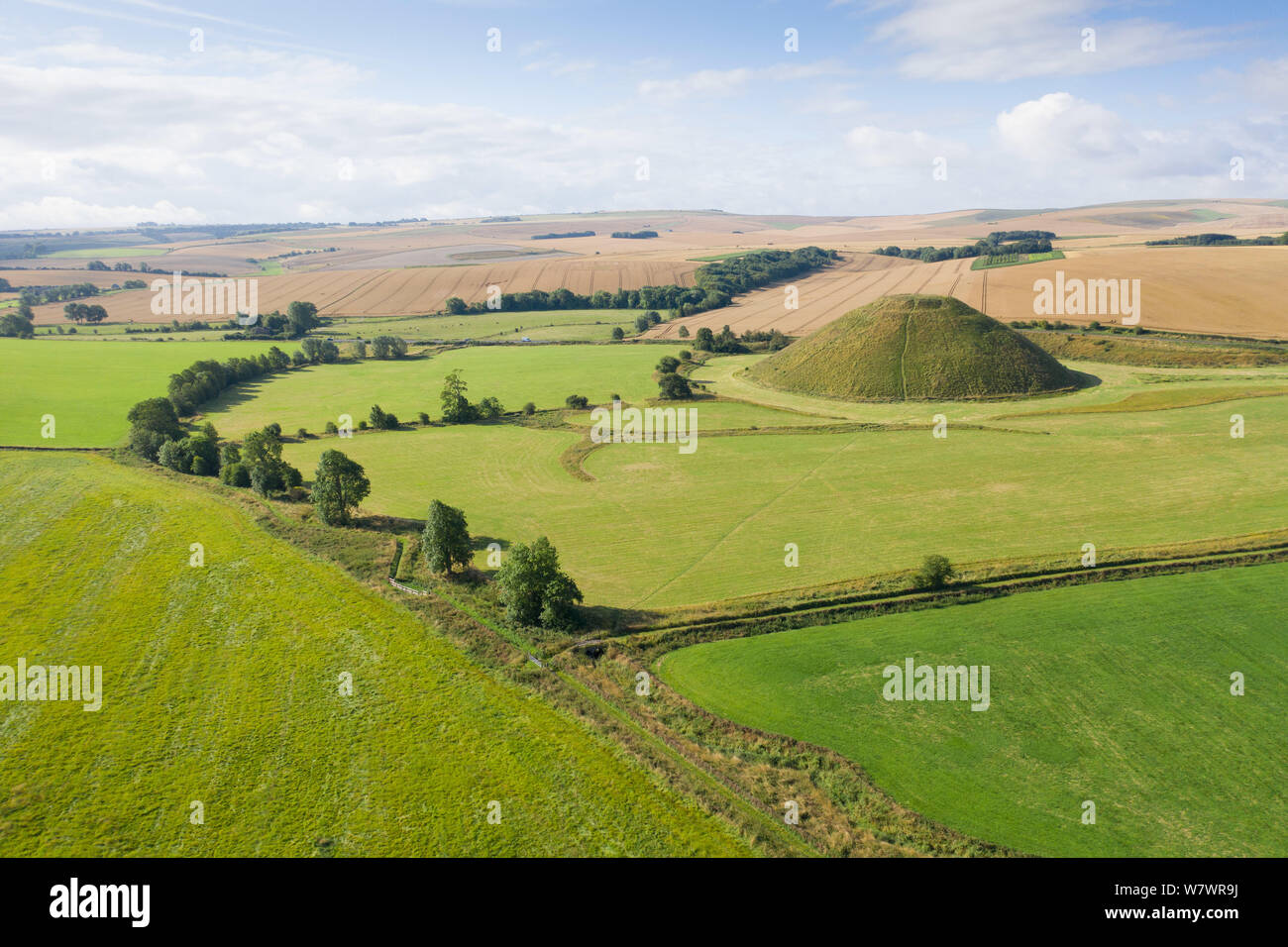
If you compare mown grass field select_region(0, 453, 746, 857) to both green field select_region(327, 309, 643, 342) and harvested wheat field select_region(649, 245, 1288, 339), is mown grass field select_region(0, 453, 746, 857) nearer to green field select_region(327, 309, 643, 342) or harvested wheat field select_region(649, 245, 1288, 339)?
green field select_region(327, 309, 643, 342)

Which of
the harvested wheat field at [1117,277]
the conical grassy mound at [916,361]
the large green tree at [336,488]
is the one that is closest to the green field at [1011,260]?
the harvested wheat field at [1117,277]

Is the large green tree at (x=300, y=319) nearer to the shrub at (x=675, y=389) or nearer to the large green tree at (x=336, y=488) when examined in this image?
the shrub at (x=675, y=389)

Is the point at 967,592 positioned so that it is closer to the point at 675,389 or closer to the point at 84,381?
the point at 675,389

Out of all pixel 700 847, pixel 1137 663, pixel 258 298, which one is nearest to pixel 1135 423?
pixel 1137 663

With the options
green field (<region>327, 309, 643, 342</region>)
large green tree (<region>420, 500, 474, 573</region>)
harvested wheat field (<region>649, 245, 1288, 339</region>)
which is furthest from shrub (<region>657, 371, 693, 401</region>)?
green field (<region>327, 309, 643, 342</region>)

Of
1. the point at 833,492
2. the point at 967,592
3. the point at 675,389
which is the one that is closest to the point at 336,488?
the point at 833,492
